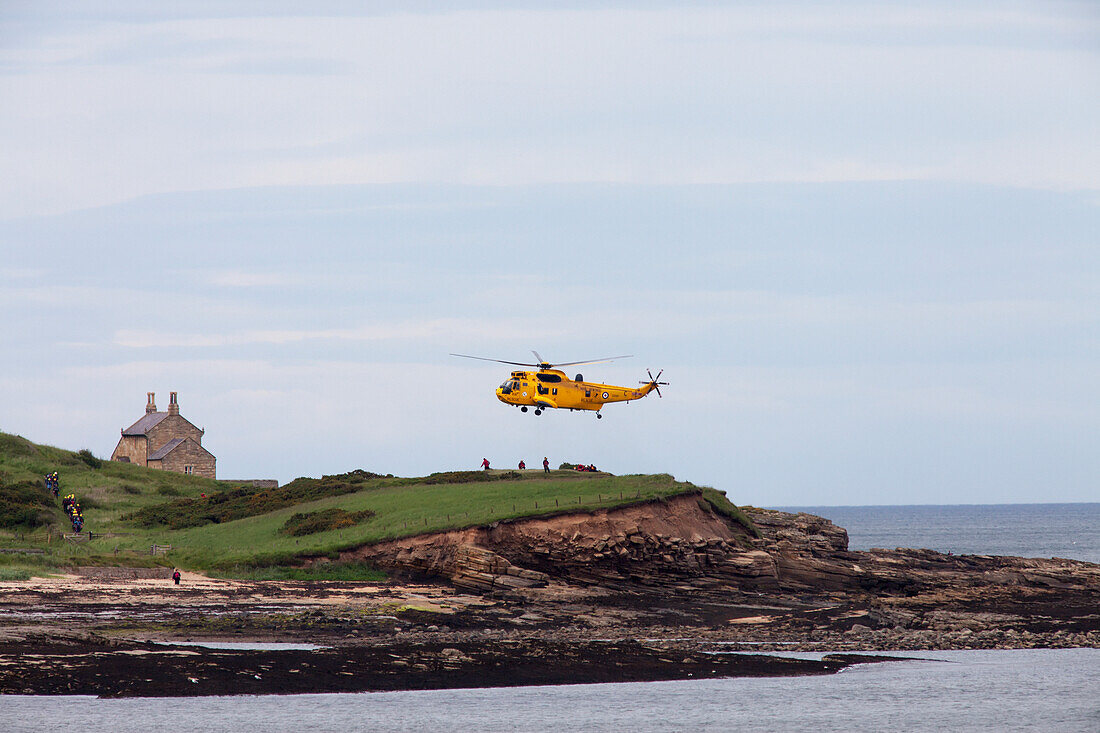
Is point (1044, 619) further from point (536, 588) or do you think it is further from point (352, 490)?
point (352, 490)

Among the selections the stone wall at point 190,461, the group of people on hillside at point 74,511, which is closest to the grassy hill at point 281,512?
the group of people on hillside at point 74,511

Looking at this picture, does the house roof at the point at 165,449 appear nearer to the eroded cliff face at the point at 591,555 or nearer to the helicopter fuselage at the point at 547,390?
the helicopter fuselage at the point at 547,390

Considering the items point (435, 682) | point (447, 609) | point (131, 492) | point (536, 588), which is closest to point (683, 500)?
point (536, 588)

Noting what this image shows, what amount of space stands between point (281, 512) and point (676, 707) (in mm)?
36169

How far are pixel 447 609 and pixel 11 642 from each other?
640 inches

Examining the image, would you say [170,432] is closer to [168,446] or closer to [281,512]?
[168,446]

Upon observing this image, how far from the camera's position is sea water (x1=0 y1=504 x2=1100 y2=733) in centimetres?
3197

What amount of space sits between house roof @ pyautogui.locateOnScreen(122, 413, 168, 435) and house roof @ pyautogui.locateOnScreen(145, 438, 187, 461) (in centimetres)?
186

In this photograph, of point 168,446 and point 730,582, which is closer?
point 730,582

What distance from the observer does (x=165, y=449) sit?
98438mm

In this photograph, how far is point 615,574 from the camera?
5241 cm

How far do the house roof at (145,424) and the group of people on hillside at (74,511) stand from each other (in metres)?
26.4

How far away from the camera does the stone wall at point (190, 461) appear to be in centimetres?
9750

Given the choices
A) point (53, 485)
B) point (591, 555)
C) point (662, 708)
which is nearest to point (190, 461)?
point (53, 485)
